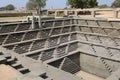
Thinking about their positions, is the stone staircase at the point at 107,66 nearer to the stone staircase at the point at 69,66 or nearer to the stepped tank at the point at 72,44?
the stepped tank at the point at 72,44

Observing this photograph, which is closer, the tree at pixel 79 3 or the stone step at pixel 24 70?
the stone step at pixel 24 70

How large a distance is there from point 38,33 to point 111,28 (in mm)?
5330

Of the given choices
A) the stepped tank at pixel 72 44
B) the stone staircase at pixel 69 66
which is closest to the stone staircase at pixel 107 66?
the stepped tank at pixel 72 44

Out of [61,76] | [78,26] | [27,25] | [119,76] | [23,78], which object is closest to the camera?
[23,78]

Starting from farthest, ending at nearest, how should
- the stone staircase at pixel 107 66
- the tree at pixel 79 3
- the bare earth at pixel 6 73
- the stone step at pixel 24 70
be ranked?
the tree at pixel 79 3 < the stone staircase at pixel 107 66 < the stone step at pixel 24 70 < the bare earth at pixel 6 73

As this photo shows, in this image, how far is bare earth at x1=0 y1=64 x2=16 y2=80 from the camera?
3.91 meters

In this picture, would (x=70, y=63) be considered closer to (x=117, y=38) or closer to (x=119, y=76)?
(x=117, y=38)

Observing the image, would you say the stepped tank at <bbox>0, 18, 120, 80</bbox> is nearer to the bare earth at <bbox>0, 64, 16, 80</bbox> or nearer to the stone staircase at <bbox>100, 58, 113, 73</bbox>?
the stone staircase at <bbox>100, 58, 113, 73</bbox>

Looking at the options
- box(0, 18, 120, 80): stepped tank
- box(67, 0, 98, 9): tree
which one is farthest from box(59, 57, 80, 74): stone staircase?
box(67, 0, 98, 9): tree

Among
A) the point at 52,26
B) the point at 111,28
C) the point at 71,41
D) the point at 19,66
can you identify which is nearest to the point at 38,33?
the point at 52,26

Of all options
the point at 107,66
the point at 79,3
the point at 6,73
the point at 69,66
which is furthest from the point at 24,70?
the point at 79,3

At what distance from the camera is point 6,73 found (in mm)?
4125

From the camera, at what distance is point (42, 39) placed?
Result: 10.8 meters

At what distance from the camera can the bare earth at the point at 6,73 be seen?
3905 mm
